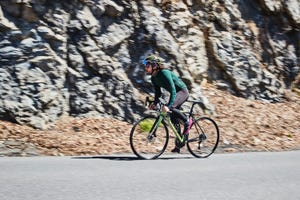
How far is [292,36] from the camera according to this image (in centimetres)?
1839

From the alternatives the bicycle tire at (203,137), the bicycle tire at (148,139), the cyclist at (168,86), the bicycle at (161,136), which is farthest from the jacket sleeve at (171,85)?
the bicycle tire at (203,137)

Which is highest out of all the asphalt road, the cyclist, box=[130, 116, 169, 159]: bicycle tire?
the cyclist

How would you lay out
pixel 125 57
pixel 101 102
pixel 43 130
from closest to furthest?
pixel 43 130
pixel 101 102
pixel 125 57

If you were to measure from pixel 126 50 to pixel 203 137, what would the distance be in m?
4.58

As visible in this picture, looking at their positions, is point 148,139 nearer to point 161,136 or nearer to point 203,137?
point 161,136

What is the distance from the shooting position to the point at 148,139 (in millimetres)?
9906

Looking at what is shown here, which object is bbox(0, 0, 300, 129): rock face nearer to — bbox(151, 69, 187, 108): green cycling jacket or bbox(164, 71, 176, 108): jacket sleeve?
bbox(151, 69, 187, 108): green cycling jacket

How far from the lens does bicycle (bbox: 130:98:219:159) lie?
987cm

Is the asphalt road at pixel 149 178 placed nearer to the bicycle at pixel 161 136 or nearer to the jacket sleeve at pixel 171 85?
the bicycle at pixel 161 136

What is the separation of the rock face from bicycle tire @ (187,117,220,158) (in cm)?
286

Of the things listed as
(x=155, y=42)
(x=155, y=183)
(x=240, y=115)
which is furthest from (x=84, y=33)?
(x=155, y=183)

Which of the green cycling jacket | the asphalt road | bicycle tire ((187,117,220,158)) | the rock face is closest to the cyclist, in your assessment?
the green cycling jacket

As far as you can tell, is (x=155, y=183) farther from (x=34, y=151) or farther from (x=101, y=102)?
(x=101, y=102)

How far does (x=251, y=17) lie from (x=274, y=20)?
101 centimetres
